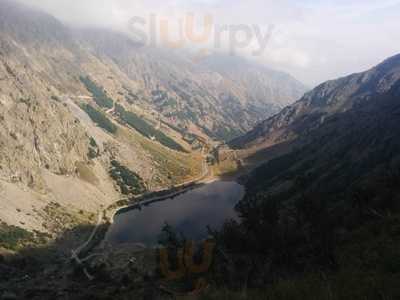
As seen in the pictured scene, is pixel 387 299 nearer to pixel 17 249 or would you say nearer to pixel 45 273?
pixel 45 273

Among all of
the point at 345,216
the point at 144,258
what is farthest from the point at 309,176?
the point at 345,216

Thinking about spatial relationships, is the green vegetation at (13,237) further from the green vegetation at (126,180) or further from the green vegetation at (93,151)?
the green vegetation at (93,151)

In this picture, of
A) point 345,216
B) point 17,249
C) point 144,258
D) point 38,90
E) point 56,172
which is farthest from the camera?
point 38,90

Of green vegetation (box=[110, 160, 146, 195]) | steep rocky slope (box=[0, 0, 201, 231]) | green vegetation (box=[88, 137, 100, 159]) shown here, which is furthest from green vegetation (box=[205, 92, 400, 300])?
green vegetation (box=[88, 137, 100, 159])

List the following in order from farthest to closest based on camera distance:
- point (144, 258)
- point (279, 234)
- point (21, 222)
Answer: point (21, 222)
point (144, 258)
point (279, 234)

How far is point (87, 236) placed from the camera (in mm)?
121312

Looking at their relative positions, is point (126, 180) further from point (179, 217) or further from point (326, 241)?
point (326, 241)

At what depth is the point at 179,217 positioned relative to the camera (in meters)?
148

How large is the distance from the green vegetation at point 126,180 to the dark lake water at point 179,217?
15207 mm

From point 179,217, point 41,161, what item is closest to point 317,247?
point 179,217

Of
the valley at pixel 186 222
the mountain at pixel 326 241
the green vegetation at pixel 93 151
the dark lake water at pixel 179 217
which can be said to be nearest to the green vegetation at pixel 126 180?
the valley at pixel 186 222

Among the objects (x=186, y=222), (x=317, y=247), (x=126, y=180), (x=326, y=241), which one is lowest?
(x=186, y=222)

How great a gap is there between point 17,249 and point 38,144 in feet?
223

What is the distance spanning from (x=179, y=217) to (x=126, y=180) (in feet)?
154
